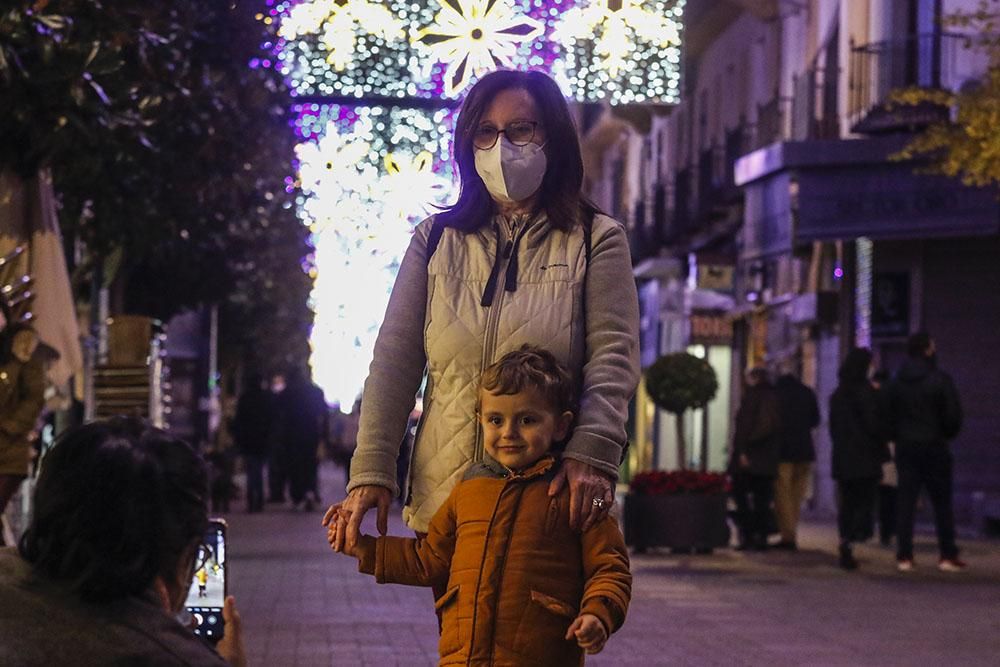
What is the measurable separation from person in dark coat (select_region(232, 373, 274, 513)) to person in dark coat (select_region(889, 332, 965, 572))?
11.4 m

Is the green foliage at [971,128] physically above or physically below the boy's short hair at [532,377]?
above

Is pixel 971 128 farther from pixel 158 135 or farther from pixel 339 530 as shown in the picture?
pixel 339 530

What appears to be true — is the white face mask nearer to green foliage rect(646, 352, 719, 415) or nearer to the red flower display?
the red flower display

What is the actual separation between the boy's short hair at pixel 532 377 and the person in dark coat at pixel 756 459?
1504cm

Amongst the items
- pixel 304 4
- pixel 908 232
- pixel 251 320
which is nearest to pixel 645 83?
pixel 304 4

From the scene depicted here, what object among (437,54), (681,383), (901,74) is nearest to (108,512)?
(437,54)

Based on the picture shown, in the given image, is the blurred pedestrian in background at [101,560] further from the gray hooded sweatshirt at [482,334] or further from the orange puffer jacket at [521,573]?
the gray hooded sweatshirt at [482,334]

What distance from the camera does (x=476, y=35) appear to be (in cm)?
1462

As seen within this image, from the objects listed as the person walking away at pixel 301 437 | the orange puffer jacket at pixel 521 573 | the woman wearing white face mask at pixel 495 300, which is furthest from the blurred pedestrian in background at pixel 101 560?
the person walking away at pixel 301 437

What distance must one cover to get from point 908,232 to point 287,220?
9.26 metres

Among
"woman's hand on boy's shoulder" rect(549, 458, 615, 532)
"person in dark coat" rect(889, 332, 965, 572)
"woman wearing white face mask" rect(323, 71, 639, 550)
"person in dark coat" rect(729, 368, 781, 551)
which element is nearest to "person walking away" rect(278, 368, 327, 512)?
"person in dark coat" rect(729, 368, 781, 551)

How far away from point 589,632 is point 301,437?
23.6 meters

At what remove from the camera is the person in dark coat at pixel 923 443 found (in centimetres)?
1741

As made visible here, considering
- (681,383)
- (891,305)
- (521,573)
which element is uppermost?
(891,305)
